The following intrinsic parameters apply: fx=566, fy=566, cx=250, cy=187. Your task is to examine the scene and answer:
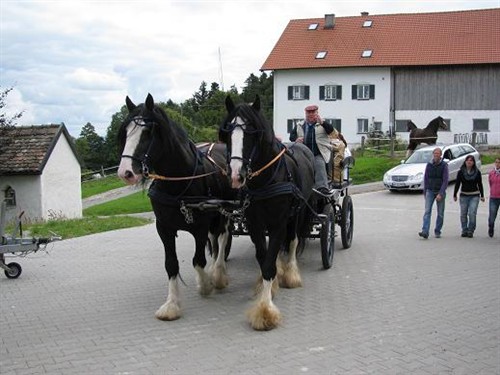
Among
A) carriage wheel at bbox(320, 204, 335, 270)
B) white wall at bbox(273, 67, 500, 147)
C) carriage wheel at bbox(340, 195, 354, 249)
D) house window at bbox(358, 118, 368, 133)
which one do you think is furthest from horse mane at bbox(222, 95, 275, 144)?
house window at bbox(358, 118, 368, 133)

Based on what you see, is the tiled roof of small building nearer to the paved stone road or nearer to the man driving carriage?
the paved stone road

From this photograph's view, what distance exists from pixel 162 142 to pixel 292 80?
1596 inches

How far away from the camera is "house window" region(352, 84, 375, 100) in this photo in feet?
142

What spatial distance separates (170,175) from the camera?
19.8 feet

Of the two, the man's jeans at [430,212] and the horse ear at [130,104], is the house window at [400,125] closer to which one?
the man's jeans at [430,212]

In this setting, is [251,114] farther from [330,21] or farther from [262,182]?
[330,21]

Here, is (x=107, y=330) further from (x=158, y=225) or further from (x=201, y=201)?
(x=201, y=201)

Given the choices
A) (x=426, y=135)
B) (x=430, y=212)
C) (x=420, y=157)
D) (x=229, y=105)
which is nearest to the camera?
(x=229, y=105)

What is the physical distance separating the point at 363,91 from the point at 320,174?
36.7m

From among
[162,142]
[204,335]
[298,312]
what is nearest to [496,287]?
[298,312]

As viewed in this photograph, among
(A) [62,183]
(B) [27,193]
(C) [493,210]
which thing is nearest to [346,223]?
(C) [493,210]

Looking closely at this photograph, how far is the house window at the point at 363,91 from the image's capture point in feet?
142

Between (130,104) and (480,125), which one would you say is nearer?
(130,104)

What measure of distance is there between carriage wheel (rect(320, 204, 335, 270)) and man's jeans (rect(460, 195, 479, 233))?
14.1ft
